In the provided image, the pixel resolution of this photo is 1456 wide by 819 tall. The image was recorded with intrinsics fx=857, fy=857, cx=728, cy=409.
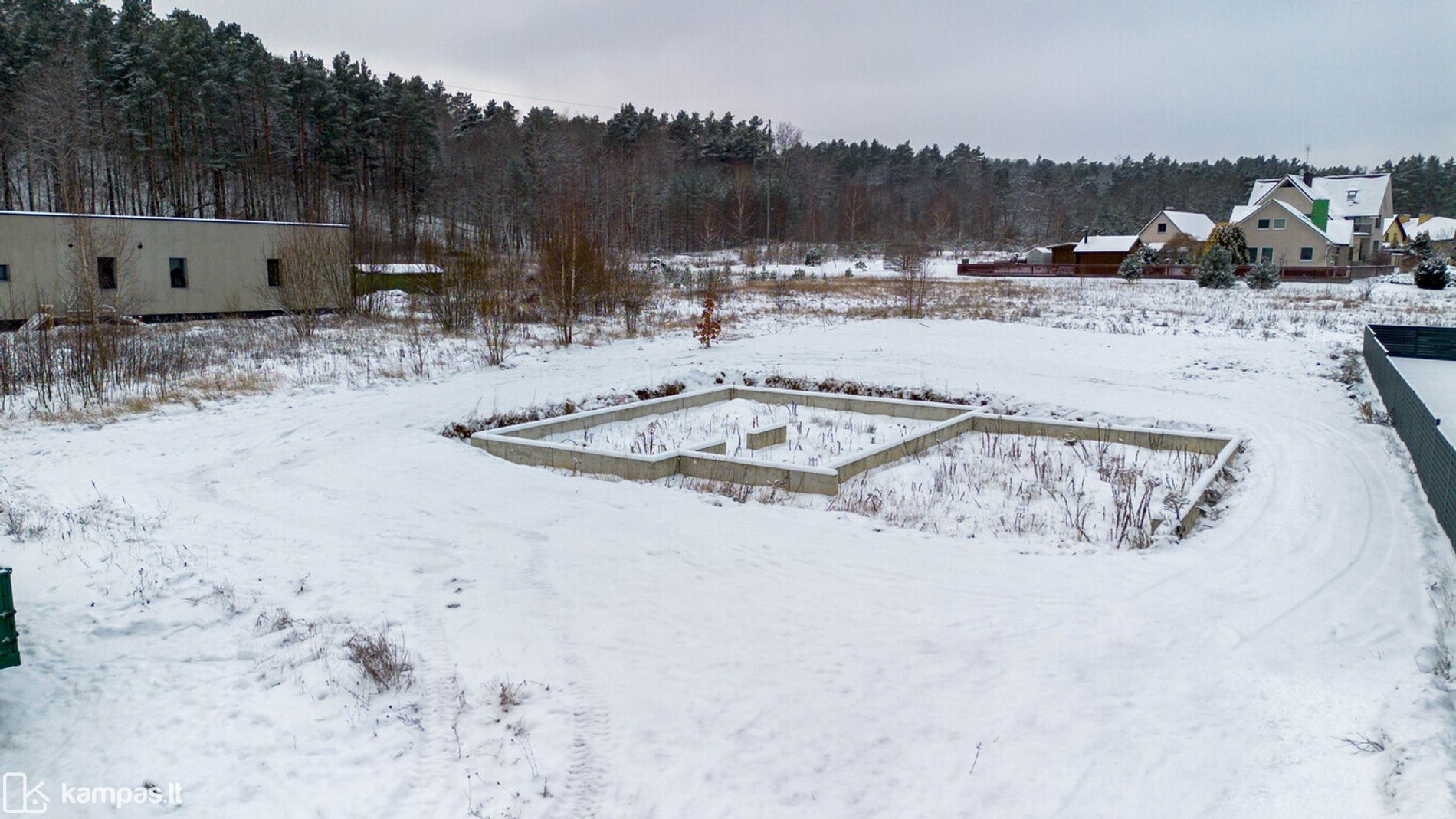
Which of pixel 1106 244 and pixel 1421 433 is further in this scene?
pixel 1106 244

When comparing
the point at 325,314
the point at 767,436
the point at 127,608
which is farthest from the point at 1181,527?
the point at 325,314

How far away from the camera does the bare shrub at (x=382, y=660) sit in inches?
165

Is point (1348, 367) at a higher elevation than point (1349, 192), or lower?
lower

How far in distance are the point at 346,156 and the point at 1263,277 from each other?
165 ft

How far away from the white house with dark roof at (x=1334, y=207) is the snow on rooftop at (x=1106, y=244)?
20.1ft

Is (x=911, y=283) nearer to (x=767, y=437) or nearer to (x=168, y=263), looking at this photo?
(x=767, y=437)

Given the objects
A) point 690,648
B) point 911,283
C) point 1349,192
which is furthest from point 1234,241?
point 690,648

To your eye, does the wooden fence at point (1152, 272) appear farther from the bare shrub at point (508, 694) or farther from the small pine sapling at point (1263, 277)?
the bare shrub at point (508, 694)

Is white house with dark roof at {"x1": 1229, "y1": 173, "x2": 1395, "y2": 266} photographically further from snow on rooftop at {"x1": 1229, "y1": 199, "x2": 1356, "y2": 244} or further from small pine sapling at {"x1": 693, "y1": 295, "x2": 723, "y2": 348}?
small pine sapling at {"x1": 693, "y1": 295, "x2": 723, "y2": 348}

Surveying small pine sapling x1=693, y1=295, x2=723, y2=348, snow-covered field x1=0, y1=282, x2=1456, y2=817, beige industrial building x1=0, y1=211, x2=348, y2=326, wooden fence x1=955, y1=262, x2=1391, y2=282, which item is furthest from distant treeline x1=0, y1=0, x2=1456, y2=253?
wooden fence x1=955, y1=262, x2=1391, y2=282

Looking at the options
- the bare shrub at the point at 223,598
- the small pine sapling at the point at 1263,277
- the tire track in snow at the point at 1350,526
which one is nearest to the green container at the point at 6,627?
the bare shrub at the point at 223,598

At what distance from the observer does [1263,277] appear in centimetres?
3503

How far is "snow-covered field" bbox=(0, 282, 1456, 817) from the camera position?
3.47 metres

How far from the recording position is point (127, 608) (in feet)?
16.4
